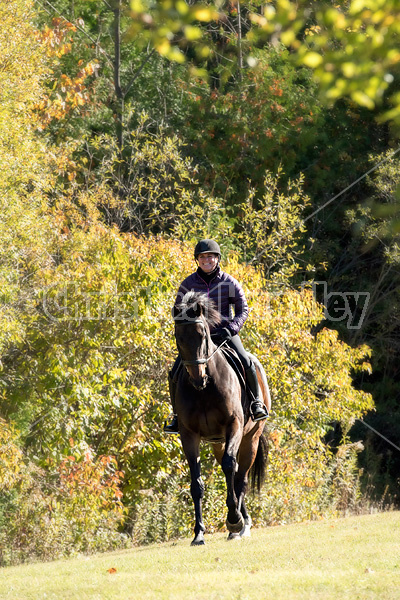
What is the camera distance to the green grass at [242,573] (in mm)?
6008

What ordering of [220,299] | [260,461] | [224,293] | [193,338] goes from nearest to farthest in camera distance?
[193,338]
[220,299]
[224,293]
[260,461]

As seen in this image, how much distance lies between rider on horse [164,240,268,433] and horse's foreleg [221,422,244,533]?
2.48 ft

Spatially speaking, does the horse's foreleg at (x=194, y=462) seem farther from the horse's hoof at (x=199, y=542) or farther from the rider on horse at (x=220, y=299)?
the rider on horse at (x=220, y=299)

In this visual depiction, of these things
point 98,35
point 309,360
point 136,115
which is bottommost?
point 309,360

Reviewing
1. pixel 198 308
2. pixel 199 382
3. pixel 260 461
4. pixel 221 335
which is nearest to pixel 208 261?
pixel 221 335

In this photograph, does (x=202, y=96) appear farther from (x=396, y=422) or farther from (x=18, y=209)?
(x=18, y=209)

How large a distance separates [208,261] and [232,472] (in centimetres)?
240

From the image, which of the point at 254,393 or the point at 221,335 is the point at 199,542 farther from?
the point at 221,335

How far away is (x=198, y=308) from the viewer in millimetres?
8766

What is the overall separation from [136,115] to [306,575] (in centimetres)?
2253

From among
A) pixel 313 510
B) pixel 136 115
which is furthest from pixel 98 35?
pixel 313 510

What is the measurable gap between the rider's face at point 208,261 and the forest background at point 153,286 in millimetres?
2350

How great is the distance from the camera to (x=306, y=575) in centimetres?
649

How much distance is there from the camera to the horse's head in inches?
336
